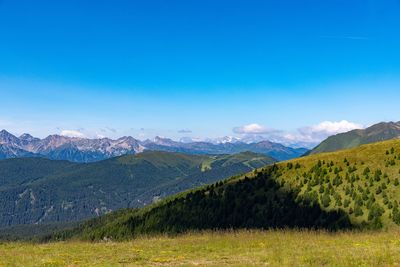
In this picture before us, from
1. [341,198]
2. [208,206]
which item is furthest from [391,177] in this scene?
[208,206]

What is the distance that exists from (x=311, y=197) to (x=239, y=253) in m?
40.9

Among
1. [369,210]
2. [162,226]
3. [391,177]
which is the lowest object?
[162,226]

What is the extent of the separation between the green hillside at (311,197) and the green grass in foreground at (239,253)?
631 inches

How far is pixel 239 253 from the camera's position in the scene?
850 inches

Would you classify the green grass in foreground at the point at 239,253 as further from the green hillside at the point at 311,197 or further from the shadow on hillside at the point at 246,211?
the shadow on hillside at the point at 246,211

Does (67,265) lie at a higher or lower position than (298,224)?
higher

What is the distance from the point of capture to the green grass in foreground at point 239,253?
704 inches

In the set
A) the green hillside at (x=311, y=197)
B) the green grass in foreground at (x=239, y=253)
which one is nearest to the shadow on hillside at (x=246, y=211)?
the green hillside at (x=311, y=197)

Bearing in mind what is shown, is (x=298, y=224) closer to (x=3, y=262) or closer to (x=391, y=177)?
→ (x=391, y=177)

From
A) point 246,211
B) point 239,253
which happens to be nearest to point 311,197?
point 246,211

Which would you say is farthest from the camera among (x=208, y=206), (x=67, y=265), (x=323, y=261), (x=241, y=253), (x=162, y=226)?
(x=162, y=226)

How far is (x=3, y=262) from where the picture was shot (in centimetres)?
1953

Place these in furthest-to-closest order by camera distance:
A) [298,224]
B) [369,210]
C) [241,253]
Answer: [298,224], [369,210], [241,253]

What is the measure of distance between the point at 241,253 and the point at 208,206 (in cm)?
6010
